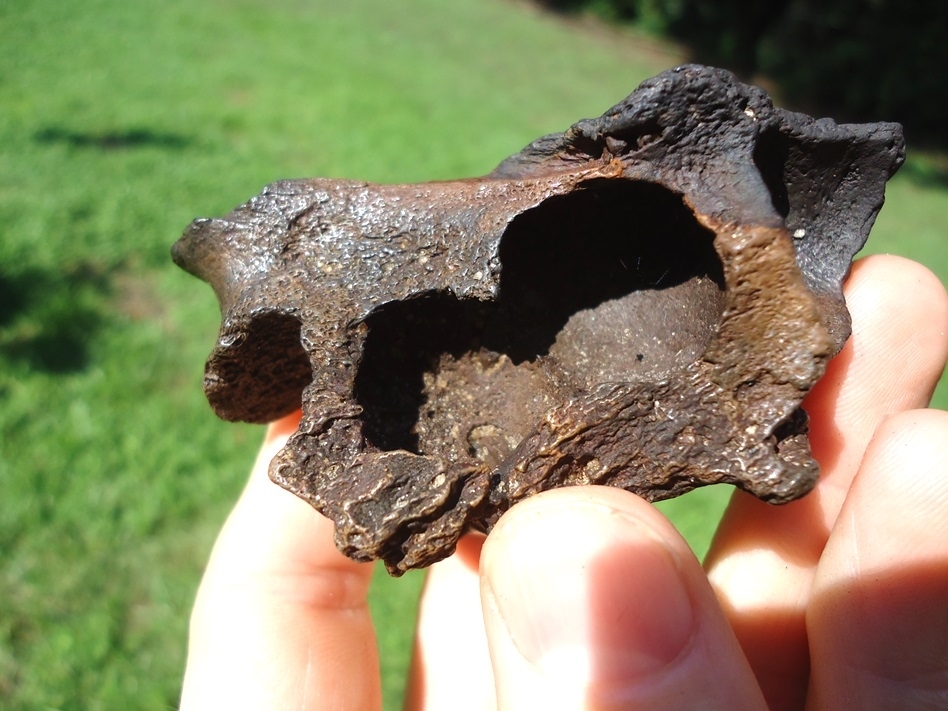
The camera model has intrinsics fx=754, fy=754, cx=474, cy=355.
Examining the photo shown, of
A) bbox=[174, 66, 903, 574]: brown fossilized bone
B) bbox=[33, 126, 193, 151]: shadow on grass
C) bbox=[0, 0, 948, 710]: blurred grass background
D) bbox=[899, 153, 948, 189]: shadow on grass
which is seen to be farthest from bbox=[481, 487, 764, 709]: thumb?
bbox=[899, 153, 948, 189]: shadow on grass

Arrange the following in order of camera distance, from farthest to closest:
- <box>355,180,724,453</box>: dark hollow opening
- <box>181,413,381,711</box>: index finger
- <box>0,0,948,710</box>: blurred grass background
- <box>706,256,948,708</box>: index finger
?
<box>0,0,948,710</box>: blurred grass background → <box>706,256,948,708</box>: index finger → <box>181,413,381,711</box>: index finger → <box>355,180,724,453</box>: dark hollow opening

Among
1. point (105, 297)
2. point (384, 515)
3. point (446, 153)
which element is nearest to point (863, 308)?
point (384, 515)

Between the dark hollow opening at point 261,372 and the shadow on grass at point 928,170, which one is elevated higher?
the dark hollow opening at point 261,372

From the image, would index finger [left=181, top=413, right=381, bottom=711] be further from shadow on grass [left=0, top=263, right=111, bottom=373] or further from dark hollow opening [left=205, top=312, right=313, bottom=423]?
shadow on grass [left=0, top=263, right=111, bottom=373]

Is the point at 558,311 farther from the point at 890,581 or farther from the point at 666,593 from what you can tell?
the point at 890,581

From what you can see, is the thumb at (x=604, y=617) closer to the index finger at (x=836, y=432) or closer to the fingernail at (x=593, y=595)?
the fingernail at (x=593, y=595)

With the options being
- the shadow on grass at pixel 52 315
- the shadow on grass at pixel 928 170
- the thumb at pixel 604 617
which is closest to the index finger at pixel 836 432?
the thumb at pixel 604 617
